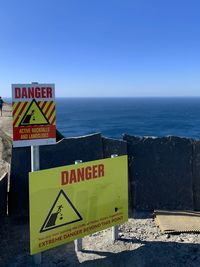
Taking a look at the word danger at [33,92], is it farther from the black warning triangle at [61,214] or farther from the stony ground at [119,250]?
the stony ground at [119,250]

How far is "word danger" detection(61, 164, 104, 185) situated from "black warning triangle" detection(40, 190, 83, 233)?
0.24 m

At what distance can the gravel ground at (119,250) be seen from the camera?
5.61 meters

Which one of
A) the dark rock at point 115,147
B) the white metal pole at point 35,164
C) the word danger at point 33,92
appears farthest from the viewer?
the dark rock at point 115,147

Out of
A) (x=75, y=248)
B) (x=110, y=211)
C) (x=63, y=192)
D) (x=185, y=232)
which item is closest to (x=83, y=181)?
(x=63, y=192)

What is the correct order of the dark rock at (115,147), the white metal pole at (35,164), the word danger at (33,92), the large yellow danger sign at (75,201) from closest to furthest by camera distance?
1. the large yellow danger sign at (75,201)
2. the word danger at (33,92)
3. the white metal pole at (35,164)
4. the dark rock at (115,147)

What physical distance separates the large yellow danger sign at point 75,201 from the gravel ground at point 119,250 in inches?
16.0

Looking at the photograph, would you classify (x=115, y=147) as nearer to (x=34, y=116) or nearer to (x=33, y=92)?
(x=34, y=116)

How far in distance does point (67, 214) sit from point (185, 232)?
2.67m

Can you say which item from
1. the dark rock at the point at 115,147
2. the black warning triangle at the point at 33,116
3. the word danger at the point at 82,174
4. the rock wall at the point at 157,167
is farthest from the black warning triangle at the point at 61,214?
the dark rock at the point at 115,147

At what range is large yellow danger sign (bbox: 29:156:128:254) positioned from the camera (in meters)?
5.34

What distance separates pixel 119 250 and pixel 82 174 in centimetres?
159

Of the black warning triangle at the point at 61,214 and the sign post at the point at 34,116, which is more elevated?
the sign post at the point at 34,116

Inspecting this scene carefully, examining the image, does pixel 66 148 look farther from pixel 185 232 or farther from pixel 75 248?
pixel 185 232

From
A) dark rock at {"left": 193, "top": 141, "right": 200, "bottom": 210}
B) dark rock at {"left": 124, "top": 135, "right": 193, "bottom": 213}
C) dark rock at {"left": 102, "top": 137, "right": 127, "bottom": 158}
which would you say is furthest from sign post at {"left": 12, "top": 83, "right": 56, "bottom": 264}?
dark rock at {"left": 193, "top": 141, "right": 200, "bottom": 210}
